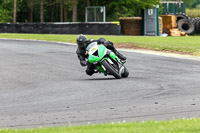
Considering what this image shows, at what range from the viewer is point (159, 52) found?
76.8 ft

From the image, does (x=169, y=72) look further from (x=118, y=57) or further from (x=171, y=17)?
(x=171, y=17)

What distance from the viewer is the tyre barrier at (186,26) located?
43031mm

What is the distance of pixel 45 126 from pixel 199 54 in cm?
1503

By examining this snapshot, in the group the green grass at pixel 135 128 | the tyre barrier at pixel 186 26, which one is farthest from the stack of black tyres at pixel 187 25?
the green grass at pixel 135 128

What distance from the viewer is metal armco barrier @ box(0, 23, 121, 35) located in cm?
3794

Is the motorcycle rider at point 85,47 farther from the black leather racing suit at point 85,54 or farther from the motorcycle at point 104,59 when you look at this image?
the motorcycle at point 104,59

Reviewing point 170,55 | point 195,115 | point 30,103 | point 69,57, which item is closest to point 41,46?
point 69,57

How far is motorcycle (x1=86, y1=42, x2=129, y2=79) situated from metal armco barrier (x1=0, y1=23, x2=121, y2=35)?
2425cm

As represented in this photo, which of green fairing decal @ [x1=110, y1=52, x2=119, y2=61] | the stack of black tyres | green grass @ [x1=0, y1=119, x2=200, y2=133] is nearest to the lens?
green grass @ [x1=0, y1=119, x2=200, y2=133]

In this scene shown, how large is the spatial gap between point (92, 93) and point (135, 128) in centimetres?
437

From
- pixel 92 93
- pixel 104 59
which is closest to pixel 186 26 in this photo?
pixel 104 59

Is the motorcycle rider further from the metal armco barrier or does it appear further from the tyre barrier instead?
the tyre barrier

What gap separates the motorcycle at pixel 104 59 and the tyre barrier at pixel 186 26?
30.2 m

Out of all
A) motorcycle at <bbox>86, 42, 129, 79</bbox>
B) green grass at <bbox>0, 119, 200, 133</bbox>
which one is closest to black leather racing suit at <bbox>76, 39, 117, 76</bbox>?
motorcycle at <bbox>86, 42, 129, 79</bbox>
